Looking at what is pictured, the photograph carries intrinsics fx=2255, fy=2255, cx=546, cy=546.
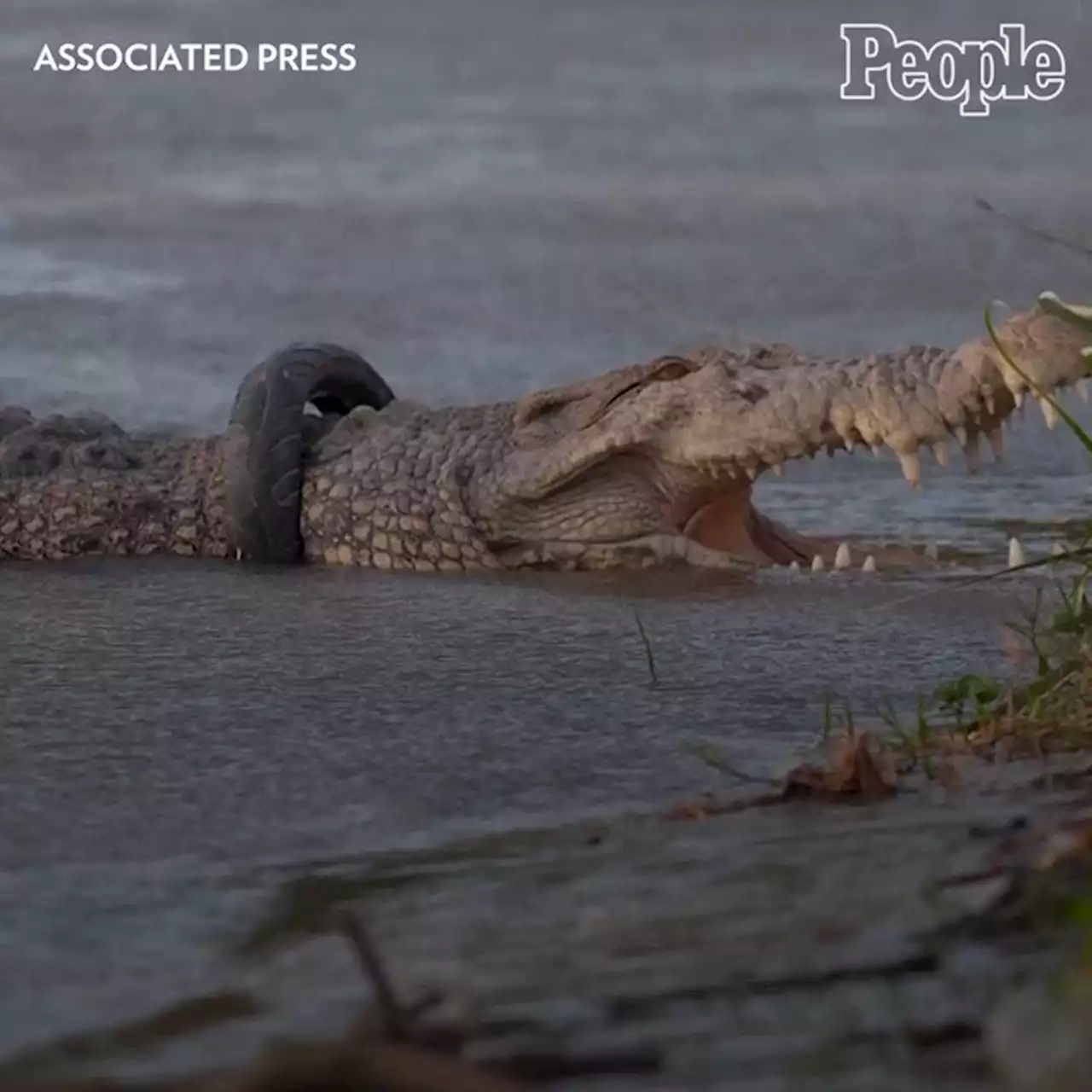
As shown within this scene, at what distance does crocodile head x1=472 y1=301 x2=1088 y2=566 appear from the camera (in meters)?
4.52

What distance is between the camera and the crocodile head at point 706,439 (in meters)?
4.52

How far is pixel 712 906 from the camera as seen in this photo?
1.81 m

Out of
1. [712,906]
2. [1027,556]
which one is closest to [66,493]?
[1027,556]

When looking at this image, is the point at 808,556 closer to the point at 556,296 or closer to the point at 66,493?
the point at 66,493

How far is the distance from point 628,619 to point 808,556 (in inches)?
46.2

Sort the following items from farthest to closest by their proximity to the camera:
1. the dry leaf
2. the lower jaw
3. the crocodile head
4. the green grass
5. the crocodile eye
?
the lower jaw, the crocodile eye, the crocodile head, the green grass, the dry leaf

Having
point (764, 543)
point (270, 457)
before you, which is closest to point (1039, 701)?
point (764, 543)

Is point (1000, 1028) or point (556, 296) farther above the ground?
point (556, 296)

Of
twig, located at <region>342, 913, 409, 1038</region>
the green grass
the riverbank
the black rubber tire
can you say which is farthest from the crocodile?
twig, located at <region>342, 913, 409, 1038</region>

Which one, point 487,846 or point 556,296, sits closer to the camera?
point 487,846

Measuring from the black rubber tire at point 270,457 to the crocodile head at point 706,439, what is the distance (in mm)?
464

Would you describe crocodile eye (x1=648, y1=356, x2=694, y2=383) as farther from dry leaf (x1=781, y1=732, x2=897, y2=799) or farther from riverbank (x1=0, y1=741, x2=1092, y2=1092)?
riverbank (x1=0, y1=741, x2=1092, y2=1092)

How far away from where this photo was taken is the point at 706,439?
15.9 ft

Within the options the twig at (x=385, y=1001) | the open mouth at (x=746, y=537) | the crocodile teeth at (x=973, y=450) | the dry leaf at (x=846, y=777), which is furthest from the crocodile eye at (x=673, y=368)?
the twig at (x=385, y=1001)
